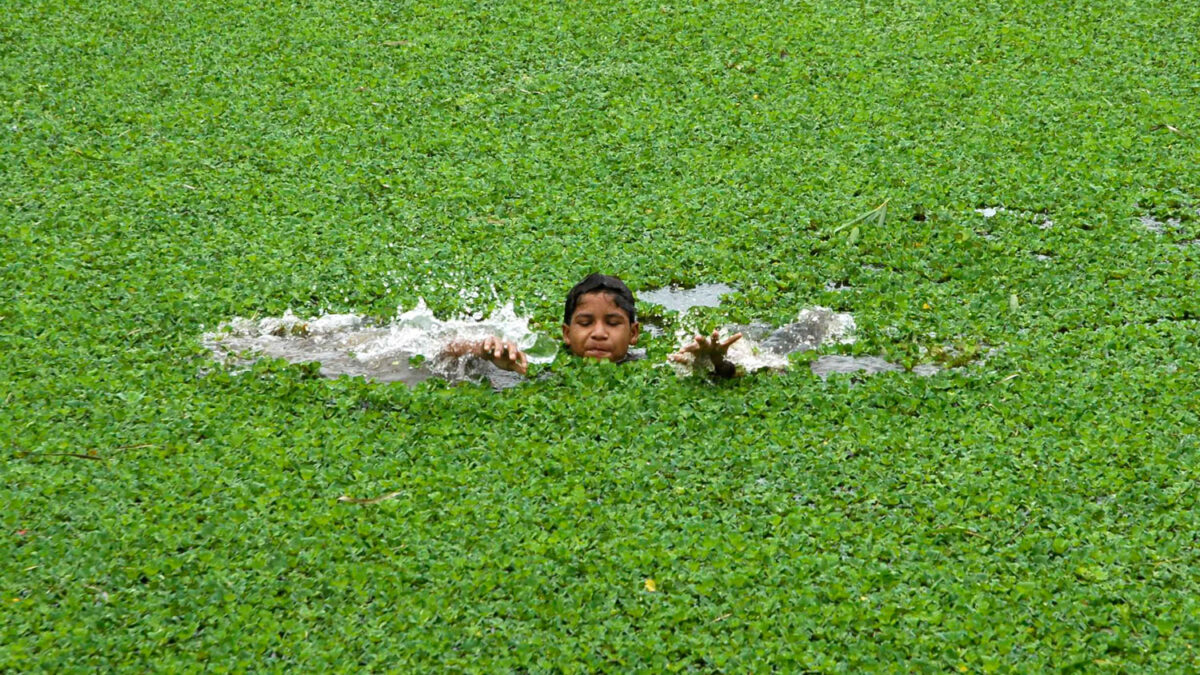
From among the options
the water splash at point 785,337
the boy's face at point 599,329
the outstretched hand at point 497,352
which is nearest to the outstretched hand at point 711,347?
the water splash at point 785,337

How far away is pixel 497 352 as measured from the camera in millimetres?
5117

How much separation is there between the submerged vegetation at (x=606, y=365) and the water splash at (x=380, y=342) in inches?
5.4

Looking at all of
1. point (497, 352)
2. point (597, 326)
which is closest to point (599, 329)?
point (597, 326)

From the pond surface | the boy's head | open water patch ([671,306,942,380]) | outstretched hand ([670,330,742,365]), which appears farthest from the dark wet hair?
outstretched hand ([670,330,742,365])

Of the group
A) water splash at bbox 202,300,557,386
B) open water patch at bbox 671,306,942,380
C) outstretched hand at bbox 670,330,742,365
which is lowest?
water splash at bbox 202,300,557,386

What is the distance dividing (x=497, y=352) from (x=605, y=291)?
0.66 m

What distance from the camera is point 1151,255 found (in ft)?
20.3

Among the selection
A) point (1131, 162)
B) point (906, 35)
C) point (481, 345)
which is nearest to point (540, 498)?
point (481, 345)

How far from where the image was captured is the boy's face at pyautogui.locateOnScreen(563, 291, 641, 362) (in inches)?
215

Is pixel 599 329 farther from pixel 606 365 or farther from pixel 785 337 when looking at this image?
pixel 785 337

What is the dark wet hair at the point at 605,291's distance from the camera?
5.54 m

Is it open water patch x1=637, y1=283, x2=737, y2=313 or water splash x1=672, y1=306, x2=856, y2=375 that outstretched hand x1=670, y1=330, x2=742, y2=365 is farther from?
open water patch x1=637, y1=283, x2=737, y2=313

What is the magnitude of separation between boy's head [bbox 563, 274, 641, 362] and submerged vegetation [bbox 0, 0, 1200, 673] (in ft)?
0.47

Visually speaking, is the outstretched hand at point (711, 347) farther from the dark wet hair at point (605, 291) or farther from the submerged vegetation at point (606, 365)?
the dark wet hair at point (605, 291)
